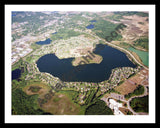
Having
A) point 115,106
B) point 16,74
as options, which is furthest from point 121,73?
point 16,74

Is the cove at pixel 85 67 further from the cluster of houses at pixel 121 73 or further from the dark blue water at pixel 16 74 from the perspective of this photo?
the dark blue water at pixel 16 74

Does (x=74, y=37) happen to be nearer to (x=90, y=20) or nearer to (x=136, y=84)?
(x=90, y=20)

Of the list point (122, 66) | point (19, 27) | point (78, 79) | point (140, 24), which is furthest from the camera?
point (19, 27)

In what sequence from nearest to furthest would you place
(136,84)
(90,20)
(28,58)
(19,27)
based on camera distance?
(136,84), (28,58), (19,27), (90,20)

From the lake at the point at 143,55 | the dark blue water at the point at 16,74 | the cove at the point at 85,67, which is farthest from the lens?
the lake at the point at 143,55

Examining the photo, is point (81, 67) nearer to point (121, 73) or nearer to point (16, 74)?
point (121, 73)

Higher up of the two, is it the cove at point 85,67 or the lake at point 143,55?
the lake at point 143,55

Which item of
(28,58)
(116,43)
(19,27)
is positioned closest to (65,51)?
(28,58)

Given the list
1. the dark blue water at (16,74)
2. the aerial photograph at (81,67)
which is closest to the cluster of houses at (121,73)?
the aerial photograph at (81,67)
